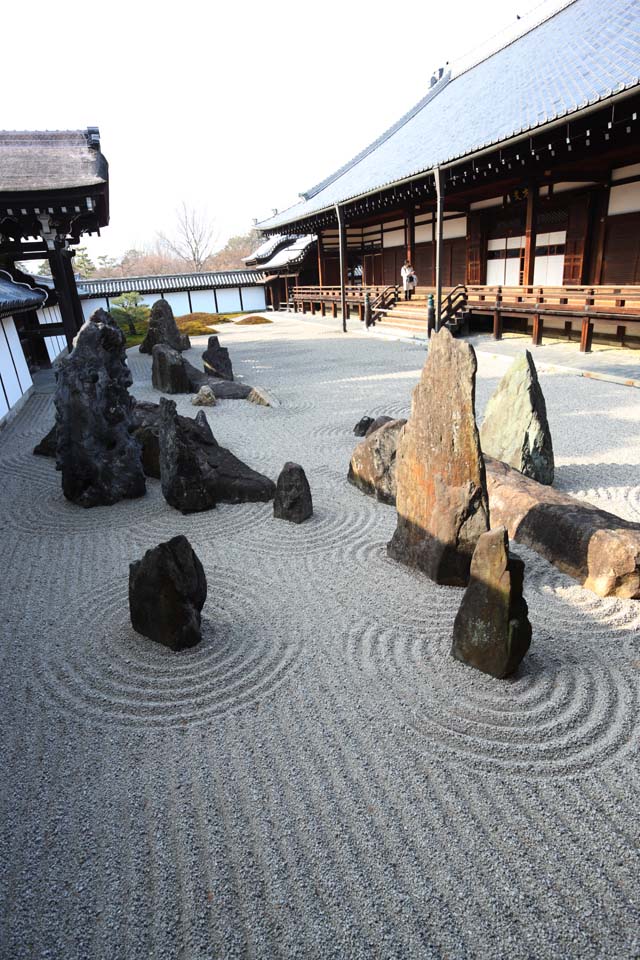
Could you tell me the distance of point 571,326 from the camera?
1473 cm

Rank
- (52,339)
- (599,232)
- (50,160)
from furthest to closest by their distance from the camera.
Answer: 1. (52,339)
2. (50,160)
3. (599,232)

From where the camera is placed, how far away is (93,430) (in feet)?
20.3

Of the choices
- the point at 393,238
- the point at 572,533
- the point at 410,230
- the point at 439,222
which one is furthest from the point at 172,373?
the point at 393,238

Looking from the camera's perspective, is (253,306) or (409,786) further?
(253,306)

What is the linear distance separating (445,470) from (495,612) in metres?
1.30

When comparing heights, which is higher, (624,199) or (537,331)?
A: (624,199)

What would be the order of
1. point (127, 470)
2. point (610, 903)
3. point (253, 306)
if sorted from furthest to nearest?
point (253, 306) → point (127, 470) → point (610, 903)

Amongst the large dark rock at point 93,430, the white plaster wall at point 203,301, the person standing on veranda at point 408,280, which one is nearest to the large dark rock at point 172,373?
the large dark rock at point 93,430

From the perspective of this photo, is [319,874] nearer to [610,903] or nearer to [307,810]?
[307,810]

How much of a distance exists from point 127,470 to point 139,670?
3.29 meters

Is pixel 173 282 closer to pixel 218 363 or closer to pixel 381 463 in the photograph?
pixel 218 363

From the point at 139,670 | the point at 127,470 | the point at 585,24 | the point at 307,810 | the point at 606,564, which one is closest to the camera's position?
the point at 307,810

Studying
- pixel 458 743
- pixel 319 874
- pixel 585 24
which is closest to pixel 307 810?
pixel 319 874

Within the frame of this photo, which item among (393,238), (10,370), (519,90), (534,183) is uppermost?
(519,90)
